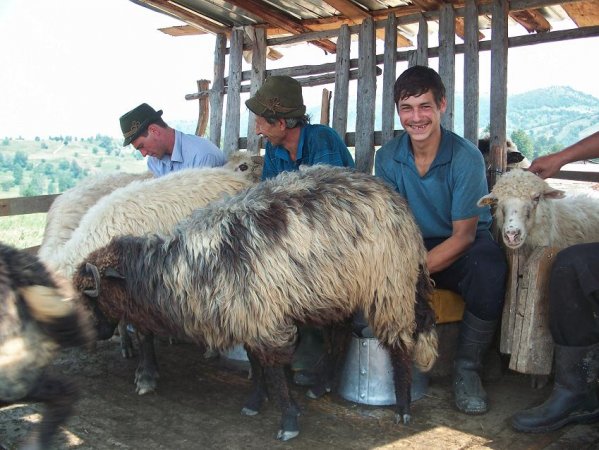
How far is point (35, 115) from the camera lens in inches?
2820

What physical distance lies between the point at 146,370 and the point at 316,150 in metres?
Answer: 2.13

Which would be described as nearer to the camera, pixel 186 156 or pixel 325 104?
pixel 186 156

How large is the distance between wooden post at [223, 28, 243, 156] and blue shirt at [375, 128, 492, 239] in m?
3.39

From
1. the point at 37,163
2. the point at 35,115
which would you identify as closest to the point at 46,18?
the point at 35,115

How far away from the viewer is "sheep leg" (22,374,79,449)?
2.71 m

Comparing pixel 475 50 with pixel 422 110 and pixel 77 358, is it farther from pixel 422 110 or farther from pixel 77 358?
pixel 77 358

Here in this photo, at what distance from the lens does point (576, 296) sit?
324 cm

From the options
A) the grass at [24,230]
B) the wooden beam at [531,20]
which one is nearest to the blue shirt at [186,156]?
the wooden beam at [531,20]

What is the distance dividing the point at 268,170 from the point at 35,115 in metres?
75.0

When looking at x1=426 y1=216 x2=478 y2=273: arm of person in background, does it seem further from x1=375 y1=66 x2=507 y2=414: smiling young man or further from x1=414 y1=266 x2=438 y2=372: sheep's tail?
x1=414 y1=266 x2=438 y2=372: sheep's tail

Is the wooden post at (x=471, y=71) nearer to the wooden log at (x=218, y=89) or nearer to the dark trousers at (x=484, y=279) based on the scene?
the dark trousers at (x=484, y=279)

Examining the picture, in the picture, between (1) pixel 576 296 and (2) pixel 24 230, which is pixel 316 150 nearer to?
(1) pixel 576 296

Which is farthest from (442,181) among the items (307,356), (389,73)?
(389,73)

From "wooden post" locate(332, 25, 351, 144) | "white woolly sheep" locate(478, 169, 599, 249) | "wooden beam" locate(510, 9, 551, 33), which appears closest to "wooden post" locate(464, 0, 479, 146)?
"wooden beam" locate(510, 9, 551, 33)
